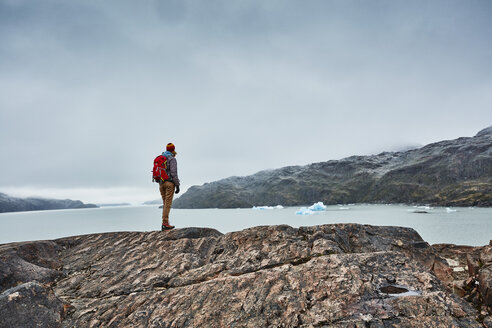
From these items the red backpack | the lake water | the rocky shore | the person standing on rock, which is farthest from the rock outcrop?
the red backpack

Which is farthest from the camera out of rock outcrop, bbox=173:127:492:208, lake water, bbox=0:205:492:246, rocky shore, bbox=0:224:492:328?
rock outcrop, bbox=173:127:492:208

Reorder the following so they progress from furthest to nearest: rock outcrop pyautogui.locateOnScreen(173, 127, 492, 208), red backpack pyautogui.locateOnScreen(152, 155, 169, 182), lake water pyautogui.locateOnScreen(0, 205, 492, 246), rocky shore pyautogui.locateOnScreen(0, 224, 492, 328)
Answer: rock outcrop pyautogui.locateOnScreen(173, 127, 492, 208)
lake water pyautogui.locateOnScreen(0, 205, 492, 246)
red backpack pyautogui.locateOnScreen(152, 155, 169, 182)
rocky shore pyautogui.locateOnScreen(0, 224, 492, 328)

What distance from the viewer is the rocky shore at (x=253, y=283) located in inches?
183

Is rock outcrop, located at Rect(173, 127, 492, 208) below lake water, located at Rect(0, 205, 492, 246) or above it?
above

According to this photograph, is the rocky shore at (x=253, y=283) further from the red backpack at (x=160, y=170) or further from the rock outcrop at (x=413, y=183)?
the rock outcrop at (x=413, y=183)

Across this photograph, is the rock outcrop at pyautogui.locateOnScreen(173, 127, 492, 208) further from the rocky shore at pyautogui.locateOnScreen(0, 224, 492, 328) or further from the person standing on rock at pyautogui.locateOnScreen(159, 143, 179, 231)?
the person standing on rock at pyautogui.locateOnScreen(159, 143, 179, 231)

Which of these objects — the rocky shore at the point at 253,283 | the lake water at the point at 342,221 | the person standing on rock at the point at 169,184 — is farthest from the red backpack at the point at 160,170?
the lake water at the point at 342,221

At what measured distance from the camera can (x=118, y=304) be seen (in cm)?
589

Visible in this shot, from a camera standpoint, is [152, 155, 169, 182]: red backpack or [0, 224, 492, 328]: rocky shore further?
[152, 155, 169, 182]: red backpack

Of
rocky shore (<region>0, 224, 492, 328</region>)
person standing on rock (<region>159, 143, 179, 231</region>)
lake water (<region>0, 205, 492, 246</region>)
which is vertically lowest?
lake water (<region>0, 205, 492, 246</region>)

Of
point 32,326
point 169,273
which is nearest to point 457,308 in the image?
point 169,273

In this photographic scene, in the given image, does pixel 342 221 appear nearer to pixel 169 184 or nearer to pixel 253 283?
pixel 169 184

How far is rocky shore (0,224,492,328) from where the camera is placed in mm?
4660

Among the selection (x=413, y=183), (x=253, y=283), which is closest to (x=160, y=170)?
(x=253, y=283)
